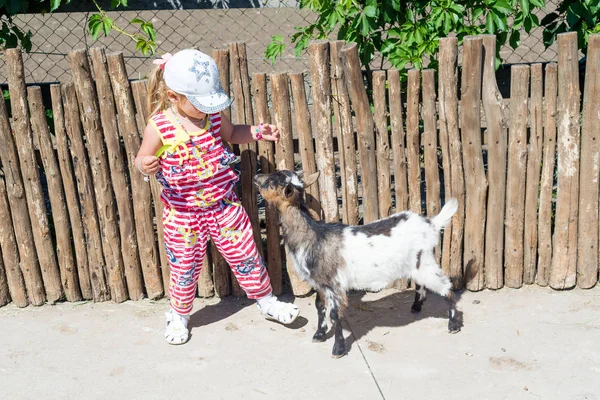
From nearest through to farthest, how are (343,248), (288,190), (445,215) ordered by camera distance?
(288,190) → (343,248) → (445,215)

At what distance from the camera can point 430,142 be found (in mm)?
4949

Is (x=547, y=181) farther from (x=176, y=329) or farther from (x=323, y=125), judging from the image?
(x=176, y=329)

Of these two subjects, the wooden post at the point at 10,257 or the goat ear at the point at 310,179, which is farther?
the wooden post at the point at 10,257

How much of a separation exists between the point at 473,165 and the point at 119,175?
2.51m

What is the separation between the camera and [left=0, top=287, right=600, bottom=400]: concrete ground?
415cm

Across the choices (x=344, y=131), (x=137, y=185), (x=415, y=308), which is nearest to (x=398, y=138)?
(x=344, y=131)

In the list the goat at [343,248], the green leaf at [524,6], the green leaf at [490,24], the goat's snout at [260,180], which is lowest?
the goat at [343,248]

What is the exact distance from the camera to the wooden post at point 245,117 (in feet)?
15.6

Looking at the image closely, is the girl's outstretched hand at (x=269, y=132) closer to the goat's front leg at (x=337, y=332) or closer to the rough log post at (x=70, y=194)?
the goat's front leg at (x=337, y=332)

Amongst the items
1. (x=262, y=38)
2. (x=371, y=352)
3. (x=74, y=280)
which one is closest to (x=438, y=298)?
(x=371, y=352)

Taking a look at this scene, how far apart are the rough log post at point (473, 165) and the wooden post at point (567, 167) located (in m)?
0.54

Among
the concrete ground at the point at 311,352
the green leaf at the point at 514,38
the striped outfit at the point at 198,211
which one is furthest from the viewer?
the green leaf at the point at 514,38

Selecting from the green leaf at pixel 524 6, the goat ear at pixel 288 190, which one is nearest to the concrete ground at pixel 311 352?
the goat ear at pixel 288 190

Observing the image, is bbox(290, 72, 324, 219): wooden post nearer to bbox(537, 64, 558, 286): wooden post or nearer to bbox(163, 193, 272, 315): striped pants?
bbox(163, 193, 272, 315): striped pants
